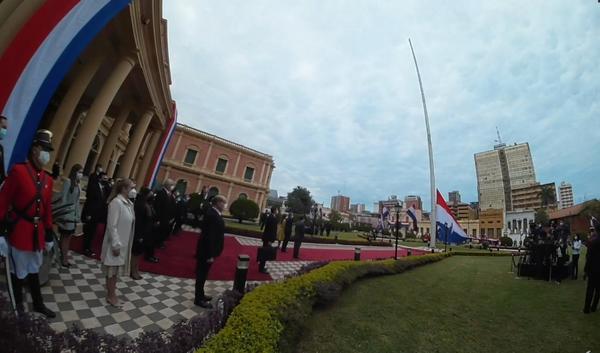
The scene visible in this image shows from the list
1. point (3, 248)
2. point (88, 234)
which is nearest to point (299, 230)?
point (88, 234)

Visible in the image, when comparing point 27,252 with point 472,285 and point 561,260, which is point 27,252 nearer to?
point 472,285

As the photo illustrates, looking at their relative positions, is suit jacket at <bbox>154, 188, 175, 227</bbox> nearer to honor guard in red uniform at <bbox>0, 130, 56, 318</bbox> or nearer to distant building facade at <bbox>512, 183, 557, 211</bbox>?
honor guard in red uniform at <bbox>0, 130, 56, 318</bbox>

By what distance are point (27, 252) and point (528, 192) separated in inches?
3811

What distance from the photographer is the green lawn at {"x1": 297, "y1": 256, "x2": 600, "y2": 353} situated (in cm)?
369

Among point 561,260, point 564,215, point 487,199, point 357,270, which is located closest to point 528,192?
point 487,199

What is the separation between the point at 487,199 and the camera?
78750 mm

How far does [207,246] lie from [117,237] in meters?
1.23

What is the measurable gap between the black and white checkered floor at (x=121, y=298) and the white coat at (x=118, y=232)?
0.61 m

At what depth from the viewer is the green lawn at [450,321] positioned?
12.1 ft

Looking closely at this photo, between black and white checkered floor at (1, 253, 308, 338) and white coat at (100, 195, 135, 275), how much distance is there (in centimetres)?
61

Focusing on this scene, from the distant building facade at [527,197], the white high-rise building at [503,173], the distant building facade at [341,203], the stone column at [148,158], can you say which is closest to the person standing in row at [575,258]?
the stone column at [148,158]

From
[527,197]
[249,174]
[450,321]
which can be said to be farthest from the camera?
→ [527,197]

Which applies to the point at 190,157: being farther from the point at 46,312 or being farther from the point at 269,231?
the point at 46,312

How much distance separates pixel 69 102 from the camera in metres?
8.43
